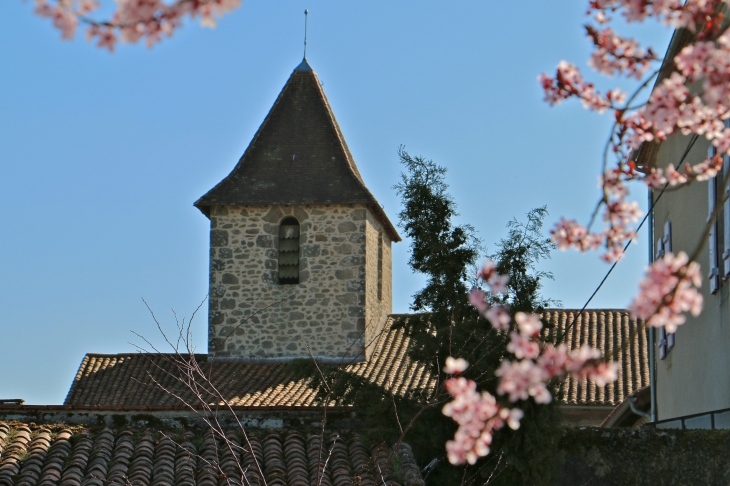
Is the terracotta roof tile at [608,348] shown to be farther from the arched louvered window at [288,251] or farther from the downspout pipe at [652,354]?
the arched louvered window at [288,251]

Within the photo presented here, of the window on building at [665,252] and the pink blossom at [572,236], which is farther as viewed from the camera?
the window on building at [665,252]

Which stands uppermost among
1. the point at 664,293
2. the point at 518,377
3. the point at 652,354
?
the point at 652,354

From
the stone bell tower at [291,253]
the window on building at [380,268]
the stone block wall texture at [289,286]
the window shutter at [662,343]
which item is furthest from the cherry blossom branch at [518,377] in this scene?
the window on building at [380,268]

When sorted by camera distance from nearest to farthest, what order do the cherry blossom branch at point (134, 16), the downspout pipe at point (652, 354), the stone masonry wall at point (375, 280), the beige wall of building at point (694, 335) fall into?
the cherry blossom branch at point (134, 16), the beige wall of building at point (694, 335), the downspout pipe at point (652, 354), the stone masonry wall at point (375, 280)

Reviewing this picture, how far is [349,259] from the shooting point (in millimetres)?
23562

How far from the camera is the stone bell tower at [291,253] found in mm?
23375

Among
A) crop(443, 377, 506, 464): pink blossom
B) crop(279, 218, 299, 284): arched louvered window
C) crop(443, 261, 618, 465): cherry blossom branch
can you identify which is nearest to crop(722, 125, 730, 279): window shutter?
crop(443, 261, 618, 465): cherry blossom branch

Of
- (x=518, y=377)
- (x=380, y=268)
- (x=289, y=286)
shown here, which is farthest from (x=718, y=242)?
(x=380, y=268)

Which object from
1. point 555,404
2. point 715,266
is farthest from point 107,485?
point 715,266

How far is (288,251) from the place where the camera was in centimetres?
2373

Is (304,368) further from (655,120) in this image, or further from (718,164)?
(655,120)

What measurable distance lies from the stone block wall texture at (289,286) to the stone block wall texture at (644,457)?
13.1 meters

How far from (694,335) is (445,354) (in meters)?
2.78

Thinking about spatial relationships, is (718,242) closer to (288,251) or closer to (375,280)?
(288,251)
